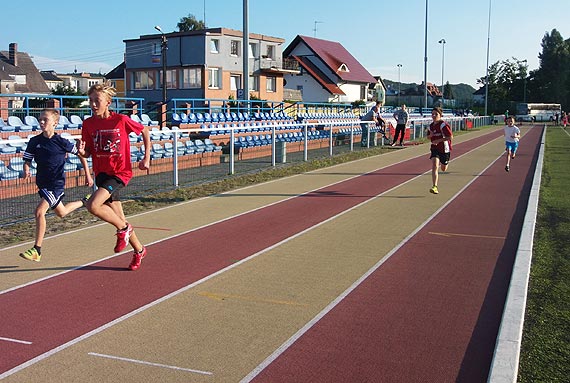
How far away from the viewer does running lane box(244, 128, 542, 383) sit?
15.0 ft

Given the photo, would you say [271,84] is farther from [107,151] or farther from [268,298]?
[268,298]

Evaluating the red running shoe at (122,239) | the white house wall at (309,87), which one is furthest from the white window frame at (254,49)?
the red running shoe at (122,239)

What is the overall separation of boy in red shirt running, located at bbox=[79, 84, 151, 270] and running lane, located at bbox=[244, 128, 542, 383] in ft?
8.87

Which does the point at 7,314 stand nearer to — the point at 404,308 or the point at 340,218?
the point at 404,308

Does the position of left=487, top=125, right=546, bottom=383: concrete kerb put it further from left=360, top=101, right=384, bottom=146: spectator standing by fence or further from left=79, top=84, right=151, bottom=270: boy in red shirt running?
left=360, top=101, right=384, bottom=146: spectator standing by fence

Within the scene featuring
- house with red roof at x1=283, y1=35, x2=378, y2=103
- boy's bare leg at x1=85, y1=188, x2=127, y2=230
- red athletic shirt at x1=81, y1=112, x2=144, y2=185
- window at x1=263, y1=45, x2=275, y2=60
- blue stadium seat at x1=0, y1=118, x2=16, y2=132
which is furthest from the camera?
house with red roof at x1=283, y1=35, x2=378, y2=103

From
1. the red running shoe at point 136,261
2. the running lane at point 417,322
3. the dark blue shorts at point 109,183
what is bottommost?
the running lane at point 417,322

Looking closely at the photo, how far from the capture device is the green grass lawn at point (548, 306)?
4.60 metres

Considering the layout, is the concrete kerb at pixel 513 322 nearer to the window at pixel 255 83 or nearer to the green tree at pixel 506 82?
the window at pixel 255 83

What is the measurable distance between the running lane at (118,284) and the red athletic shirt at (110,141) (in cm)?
117

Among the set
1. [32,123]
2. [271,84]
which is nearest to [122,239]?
[32,123]

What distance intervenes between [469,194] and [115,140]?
9.30 meters

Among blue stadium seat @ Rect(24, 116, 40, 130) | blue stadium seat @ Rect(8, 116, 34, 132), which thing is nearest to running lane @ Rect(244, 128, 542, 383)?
blue stadium seat @ Rect(8, 116, 34, 132)

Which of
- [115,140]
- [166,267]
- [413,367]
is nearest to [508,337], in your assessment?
[413,367]
